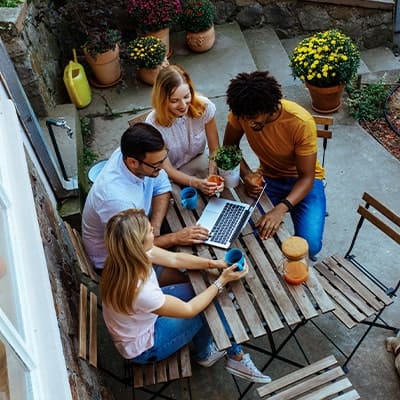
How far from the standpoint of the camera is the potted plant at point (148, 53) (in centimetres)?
452

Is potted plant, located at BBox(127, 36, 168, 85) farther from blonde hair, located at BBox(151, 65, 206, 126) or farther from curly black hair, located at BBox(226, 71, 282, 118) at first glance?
curly black hair, located at BBox(226, 71, 282, 118)

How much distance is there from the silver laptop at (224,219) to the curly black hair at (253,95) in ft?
1.53

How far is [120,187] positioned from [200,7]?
3.13 m

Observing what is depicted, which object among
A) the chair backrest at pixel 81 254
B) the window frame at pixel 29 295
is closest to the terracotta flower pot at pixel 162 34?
the chair backrest at pixel 81 254

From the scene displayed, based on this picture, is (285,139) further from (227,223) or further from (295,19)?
(295,19)

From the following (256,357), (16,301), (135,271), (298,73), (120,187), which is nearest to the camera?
(16,301)

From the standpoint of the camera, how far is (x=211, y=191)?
2629mm

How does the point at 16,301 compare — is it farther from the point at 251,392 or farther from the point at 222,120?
the point at 222,120

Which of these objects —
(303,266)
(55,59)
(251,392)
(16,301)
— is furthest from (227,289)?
(55,59)

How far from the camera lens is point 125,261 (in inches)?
76.3

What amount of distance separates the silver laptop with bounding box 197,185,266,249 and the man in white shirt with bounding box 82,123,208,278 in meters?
0.06

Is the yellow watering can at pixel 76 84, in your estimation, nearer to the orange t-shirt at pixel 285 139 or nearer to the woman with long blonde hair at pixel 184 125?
the woman with long blonde hair at pixel 184 125

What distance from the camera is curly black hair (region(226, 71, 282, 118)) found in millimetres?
2496

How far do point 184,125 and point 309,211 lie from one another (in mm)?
898
